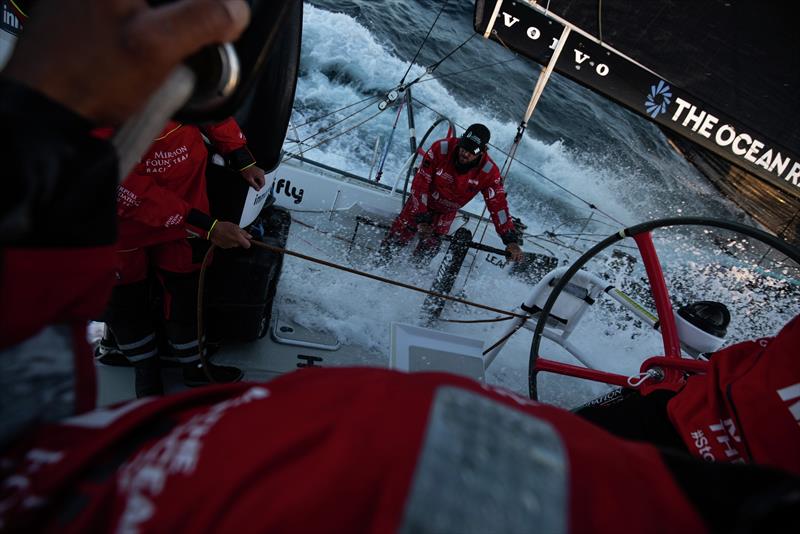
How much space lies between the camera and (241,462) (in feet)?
1.13

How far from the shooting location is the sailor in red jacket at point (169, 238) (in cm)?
152

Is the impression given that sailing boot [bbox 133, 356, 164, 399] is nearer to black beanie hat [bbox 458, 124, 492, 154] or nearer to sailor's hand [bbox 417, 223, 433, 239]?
sailor's hand [bbox 417, 223, 433, 239]

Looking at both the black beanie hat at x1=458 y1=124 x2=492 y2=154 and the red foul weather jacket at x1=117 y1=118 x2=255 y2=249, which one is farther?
the black beanie hat at x1=458 y1=124 x2=492 y2=154

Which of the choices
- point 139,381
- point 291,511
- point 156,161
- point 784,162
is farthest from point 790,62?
point 139,381

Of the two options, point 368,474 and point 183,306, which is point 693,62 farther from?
point 368,474

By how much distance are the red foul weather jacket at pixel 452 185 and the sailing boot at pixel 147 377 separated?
6.79ft

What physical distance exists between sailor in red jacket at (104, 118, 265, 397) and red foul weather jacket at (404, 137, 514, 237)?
184 cm

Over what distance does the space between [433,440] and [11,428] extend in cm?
40

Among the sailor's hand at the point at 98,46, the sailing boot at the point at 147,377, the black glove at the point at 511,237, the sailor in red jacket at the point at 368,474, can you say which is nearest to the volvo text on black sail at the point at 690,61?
the black glove at the point at 511,237

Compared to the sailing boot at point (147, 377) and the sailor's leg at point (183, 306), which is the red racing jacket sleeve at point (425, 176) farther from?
the sailing boot at point (147, 377)

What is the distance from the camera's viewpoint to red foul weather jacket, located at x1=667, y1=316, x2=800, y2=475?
2.88 feet

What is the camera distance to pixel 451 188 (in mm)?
3631

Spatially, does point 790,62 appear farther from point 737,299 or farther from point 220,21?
point 220,21

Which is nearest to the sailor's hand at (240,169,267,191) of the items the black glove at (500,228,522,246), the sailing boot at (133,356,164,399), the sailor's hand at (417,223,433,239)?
the sailing boot at (133,356,164,399)
